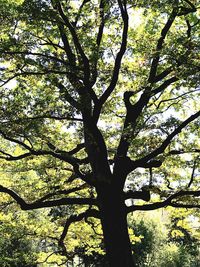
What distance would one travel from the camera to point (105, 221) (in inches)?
298

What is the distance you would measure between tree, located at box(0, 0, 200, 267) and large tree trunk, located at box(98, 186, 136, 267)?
0.8 inches

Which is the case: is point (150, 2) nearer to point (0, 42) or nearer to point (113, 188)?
point (0, 42)

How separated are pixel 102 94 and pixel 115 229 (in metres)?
3.49

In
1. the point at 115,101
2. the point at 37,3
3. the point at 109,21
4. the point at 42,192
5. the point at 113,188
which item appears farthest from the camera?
the point at 115,101

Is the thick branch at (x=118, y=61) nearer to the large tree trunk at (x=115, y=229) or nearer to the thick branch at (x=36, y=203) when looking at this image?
Result: the large tree trunk at (x=115, y=229)

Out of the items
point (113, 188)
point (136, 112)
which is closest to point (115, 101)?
point (136, 112)

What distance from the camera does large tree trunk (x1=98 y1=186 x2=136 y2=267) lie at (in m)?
7.16

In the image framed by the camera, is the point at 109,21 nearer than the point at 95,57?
No

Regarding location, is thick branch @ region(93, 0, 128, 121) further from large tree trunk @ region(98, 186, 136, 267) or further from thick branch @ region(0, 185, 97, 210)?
thick branch @ region(0, 185, 97, 210)

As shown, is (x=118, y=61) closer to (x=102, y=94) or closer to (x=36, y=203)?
(x=102, y=94)

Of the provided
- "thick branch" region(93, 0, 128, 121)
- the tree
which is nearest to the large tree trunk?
the tree

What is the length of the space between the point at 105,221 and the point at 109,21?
5067 millimetres

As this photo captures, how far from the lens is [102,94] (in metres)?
8.79

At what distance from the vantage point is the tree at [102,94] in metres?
7.20
